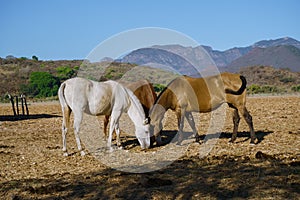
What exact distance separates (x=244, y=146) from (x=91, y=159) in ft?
13.0

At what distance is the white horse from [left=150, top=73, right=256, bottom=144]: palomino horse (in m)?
0.41

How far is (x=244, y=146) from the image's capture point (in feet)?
34.1

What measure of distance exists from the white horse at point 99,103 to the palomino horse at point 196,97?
1.33 ft

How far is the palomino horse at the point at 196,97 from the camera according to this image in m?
11.0

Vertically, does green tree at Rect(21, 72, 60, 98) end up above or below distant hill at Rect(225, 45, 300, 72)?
below

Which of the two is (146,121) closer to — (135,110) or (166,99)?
(135,110)

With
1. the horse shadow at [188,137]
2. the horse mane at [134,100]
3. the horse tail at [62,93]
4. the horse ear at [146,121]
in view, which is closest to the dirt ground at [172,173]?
the horse shadow at [188,137]

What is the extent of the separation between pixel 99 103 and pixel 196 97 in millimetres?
2806

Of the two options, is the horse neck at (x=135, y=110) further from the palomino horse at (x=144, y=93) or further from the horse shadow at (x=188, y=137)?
the horse shadow at (x=188, y=137)

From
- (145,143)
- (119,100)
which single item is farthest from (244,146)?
(119,100)

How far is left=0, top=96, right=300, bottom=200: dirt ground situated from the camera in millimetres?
6500

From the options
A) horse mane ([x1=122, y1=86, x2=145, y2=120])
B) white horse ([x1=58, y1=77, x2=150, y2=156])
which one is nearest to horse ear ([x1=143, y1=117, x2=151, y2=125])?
white horse ([x1=58, y1=77, x2=150, y2=156])

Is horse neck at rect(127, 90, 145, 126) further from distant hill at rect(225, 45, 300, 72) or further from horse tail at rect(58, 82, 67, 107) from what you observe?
distant hill at rect(225, 45, 300, 72)

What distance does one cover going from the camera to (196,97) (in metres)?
11.4
